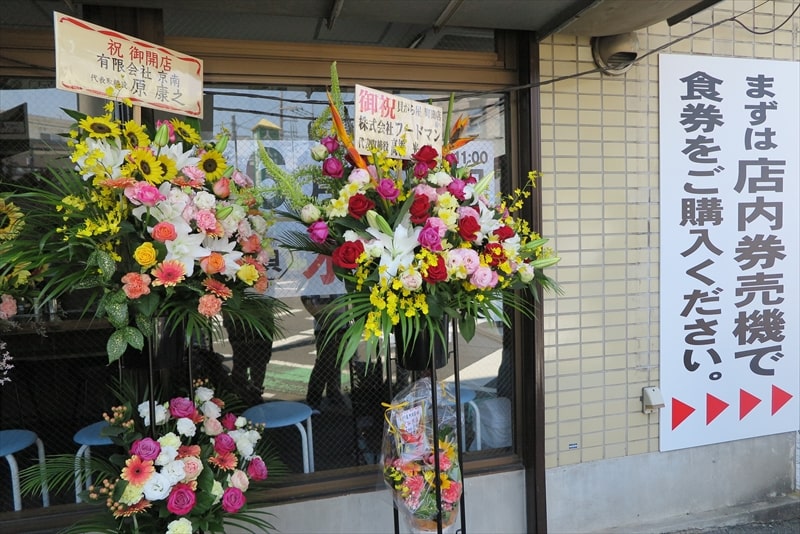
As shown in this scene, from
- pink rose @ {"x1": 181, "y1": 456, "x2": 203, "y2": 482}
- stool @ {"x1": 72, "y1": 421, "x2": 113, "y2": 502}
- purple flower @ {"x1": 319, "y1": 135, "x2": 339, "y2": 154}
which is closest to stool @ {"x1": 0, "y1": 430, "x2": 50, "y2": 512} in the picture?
stool @ {"x1": 72, "y1": 421, "x2": 113, "y2": 502}

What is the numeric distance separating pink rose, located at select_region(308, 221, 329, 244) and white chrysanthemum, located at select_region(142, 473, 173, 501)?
3.44ft

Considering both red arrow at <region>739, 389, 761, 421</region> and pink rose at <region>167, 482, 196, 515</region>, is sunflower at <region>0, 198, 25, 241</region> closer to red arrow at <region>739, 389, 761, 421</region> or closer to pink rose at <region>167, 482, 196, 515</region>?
pink rose at <region>167, 482, 196, 515</region>

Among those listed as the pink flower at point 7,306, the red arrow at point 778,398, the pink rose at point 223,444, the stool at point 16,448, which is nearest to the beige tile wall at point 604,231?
the red arrow at point 778,398

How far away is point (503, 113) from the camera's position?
328 centimetres

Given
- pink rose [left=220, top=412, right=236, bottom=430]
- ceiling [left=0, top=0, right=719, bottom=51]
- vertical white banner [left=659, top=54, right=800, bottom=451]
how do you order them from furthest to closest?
vertical white banner [left=659, top=54, right=800, bottom=451]
ceiling [left=0, top=0, right=719, bottom=51]
pink rose [left=220, top=412, right=236, bottom=430]

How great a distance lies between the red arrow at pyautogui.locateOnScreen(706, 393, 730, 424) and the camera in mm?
3584

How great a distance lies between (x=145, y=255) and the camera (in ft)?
6.12

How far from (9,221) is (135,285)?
0.74m

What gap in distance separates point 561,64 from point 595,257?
116 cm

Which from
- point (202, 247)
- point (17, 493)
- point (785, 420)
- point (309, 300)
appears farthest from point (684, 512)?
point (17, 493)

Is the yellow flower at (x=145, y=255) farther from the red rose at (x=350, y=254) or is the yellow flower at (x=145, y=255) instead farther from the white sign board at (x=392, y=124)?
the white sign board at (x=392, y=124)

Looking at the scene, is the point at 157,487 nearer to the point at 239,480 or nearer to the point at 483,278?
the point at 239,480

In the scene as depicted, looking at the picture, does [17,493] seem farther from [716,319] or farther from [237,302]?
[716,319]

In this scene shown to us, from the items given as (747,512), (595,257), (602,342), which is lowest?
(747,512)
